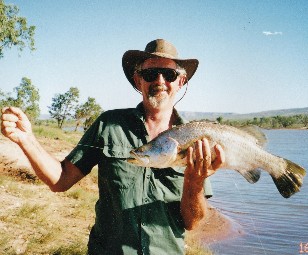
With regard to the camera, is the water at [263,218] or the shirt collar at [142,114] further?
the water at [263,218]

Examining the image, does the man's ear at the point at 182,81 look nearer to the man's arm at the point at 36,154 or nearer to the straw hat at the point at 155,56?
the straw hat at the point at 155,56

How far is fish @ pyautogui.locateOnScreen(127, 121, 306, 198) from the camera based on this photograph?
9.65 feet

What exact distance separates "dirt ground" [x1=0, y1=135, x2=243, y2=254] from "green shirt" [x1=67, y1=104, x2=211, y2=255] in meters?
3.46

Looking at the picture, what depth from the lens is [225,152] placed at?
3105 millimetres

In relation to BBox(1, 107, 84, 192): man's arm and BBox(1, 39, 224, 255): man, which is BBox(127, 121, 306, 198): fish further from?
BBox(1, 107, 84, 192): man's arm

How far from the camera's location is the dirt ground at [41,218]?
245 inches

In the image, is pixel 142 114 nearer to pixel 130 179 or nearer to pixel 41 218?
pixel 130 179

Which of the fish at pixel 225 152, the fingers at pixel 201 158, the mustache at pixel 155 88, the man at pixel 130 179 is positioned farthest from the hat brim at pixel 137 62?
the fingers at pixel 201 158

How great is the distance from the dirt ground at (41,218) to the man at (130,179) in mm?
3371

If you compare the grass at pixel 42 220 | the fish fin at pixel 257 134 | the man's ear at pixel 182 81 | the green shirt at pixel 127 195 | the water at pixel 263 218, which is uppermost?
the man's ear at pixel 182 81

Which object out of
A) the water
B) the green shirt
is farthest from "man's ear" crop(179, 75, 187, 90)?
the water

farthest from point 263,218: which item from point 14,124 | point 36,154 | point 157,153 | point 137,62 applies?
point 14,124

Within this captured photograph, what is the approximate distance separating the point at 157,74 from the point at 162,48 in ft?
1.09

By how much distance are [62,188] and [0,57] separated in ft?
71.8
